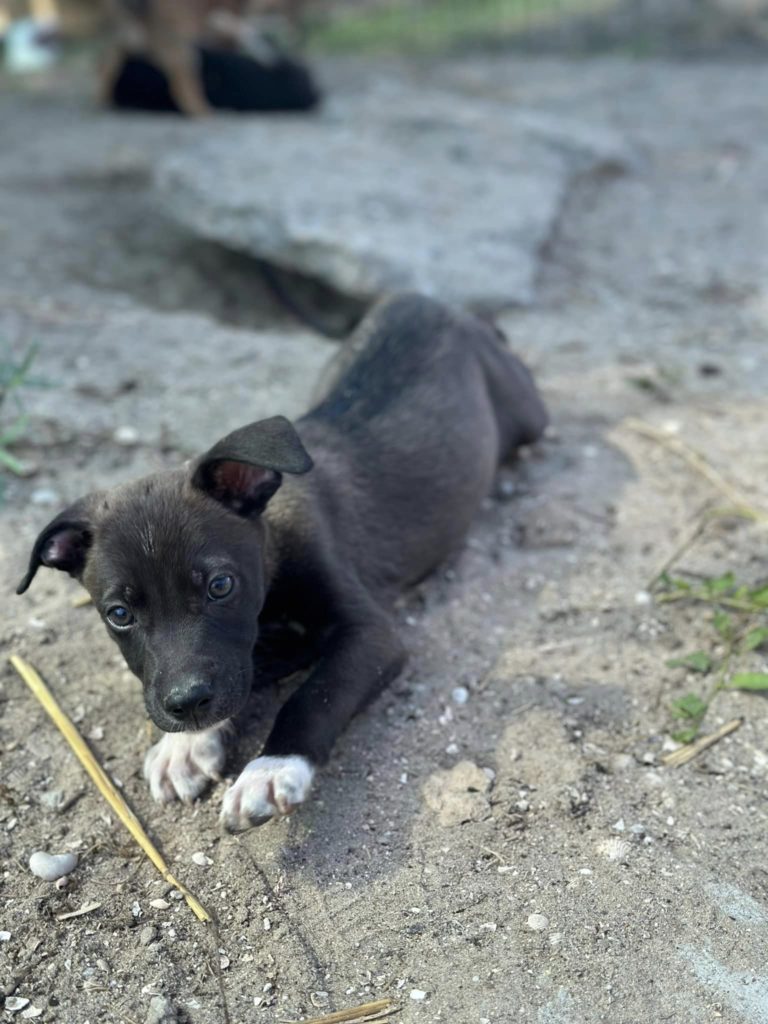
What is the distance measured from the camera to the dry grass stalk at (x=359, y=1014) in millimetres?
2896

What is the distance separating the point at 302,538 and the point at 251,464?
70cm

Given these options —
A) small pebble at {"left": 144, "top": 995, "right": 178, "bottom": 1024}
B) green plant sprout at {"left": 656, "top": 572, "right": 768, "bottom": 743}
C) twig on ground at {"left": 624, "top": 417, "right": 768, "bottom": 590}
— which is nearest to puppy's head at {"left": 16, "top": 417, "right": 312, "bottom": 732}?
small pebble at {"left": 144, "top": 995, "right": 178, "bottom": 1024}

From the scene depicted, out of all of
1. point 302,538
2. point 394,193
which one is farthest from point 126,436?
point 394,193

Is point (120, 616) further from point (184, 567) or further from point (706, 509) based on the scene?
point (706, 509)

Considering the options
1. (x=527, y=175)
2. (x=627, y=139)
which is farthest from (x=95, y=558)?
(x=627, y=139)

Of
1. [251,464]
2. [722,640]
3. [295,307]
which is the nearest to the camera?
[251,464]

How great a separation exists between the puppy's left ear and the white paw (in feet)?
2.32

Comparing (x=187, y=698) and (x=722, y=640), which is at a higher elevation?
(x=187, y=698)

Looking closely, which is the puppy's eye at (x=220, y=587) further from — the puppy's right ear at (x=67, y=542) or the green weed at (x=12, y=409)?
the green weed at (x=12, y=409)

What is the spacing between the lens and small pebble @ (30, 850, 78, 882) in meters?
3.36

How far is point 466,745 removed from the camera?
3.78 metres

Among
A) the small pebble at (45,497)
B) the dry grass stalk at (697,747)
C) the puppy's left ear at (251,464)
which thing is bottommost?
the small pebble at (45,497)

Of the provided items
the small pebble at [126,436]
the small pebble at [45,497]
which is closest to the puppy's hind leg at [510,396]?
the small pebble at [126,436]

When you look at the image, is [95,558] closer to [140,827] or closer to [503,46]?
[140,827]
